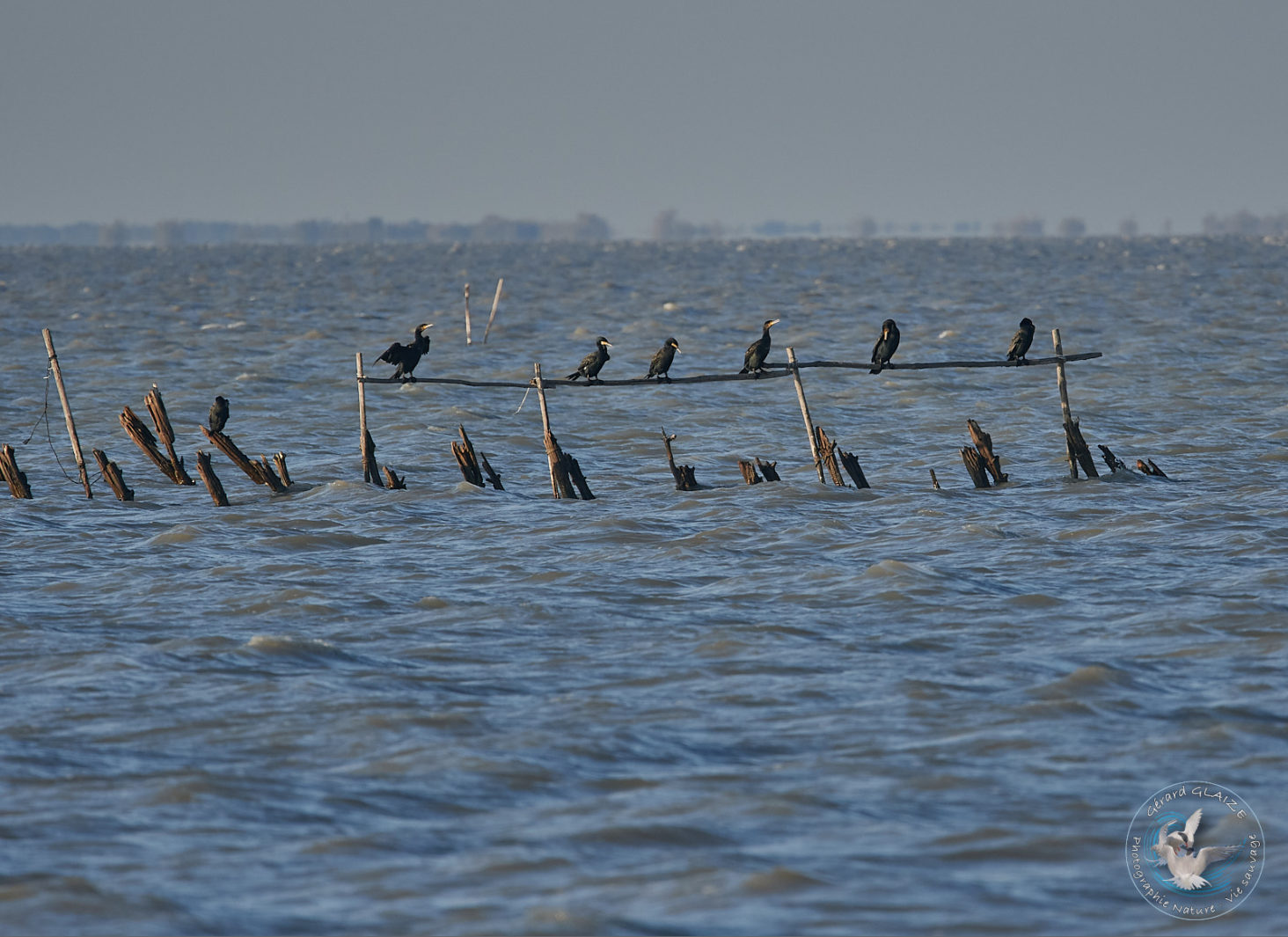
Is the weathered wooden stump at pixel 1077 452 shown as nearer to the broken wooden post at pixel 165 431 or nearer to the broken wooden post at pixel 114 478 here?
the broken wooden post at pixel 165 431

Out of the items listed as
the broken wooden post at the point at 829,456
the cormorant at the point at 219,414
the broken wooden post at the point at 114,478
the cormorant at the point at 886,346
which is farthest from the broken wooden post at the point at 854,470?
the broken wooden post at the point at 114,478

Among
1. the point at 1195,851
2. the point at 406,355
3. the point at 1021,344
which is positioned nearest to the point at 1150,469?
the point at 1021,344

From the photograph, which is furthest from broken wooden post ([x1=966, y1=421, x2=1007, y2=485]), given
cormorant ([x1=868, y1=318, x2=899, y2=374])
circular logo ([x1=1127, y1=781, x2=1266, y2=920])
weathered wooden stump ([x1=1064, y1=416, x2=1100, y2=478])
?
circular logo ([x1=1127, y1=781, x2=1266, y2=920])

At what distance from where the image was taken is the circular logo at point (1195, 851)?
7.52m

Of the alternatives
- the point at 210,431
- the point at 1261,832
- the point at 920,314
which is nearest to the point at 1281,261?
the point at 920,314

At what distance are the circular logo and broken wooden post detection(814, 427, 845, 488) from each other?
1041 cm

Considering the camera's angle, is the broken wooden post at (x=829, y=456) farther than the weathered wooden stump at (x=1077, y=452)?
Yes

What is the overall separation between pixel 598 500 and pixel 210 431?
4.94 m

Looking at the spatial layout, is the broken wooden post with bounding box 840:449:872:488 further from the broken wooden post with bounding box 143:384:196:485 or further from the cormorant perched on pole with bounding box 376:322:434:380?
the broken wooden post with bounding box 143:384:196:485

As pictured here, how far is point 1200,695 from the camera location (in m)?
10.5

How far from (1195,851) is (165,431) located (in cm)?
1473

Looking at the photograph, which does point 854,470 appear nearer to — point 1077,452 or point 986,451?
point 986,451

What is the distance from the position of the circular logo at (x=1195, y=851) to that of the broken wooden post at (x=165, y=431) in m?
13.8

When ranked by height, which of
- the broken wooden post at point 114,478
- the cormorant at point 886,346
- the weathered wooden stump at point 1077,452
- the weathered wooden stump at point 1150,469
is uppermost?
the cormorant at point 886,346
